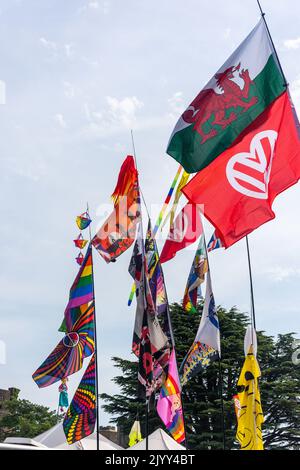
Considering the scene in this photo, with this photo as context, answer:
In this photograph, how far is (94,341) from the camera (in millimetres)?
16172

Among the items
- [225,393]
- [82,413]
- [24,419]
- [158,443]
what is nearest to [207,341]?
[82,413]

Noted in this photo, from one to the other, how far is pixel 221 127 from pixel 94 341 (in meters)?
8.13

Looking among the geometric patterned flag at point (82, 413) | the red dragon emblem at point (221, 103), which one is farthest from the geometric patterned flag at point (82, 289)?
the red dragon emblem at point (221, 103)

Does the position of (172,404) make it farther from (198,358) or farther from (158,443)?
(158,443)

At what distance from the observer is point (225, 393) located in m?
35.4

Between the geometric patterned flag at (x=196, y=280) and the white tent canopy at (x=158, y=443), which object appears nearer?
the geometric patterned flag at (x=196, y=280)

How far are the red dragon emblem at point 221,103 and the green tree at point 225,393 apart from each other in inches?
1031

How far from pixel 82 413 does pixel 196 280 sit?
442 cm

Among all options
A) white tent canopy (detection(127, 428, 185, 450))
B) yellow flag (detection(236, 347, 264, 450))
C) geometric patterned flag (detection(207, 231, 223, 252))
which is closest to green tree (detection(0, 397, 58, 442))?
white tent canopy (detection(127, 428, 185, 450))

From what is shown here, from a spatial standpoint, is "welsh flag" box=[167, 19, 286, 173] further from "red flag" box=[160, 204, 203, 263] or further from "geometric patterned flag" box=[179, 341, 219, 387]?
"geometric patterned flag" box=[179, 341, 219, 387]

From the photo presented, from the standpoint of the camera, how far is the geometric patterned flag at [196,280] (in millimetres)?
→ 16656

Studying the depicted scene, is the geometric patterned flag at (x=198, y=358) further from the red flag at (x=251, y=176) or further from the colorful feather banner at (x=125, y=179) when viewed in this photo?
the red flag at (x=251, y=176)

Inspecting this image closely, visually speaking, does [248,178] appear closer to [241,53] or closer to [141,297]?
[241,53]
